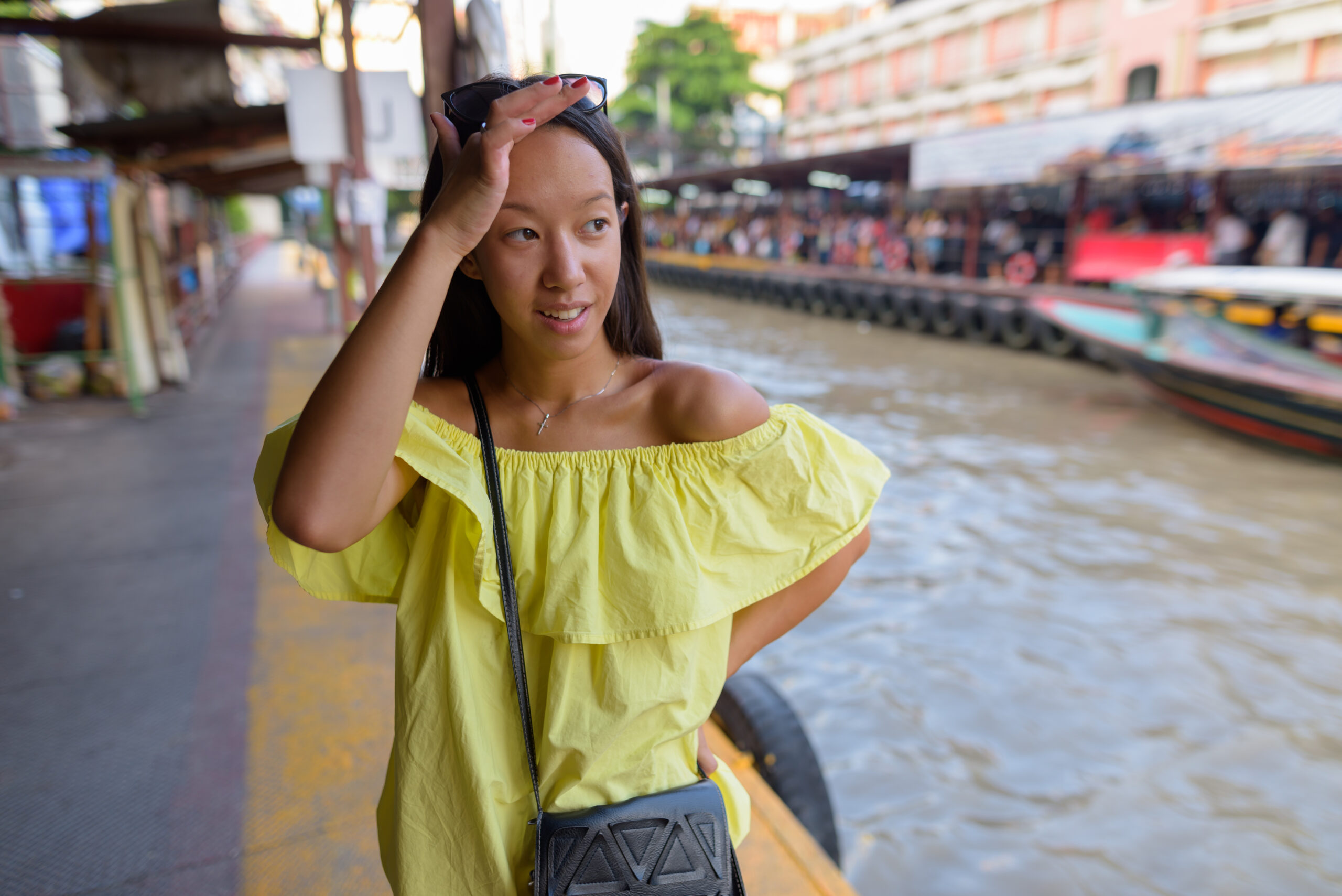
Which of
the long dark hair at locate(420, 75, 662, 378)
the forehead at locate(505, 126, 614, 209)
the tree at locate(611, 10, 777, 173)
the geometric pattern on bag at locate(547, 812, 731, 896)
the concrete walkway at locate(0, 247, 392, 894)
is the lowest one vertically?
the concrete walkway at locate(0, 247, 392, 894)

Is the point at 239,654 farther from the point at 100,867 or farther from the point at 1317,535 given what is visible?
the point at 1317,535

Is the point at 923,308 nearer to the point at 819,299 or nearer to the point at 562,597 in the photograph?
the point at 819,299

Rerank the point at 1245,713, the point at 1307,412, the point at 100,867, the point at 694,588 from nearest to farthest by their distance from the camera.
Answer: the point at 694,588 → the point at 100,867 → the point at 1245,713 → the point at 1307,412

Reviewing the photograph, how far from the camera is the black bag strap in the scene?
1.00m

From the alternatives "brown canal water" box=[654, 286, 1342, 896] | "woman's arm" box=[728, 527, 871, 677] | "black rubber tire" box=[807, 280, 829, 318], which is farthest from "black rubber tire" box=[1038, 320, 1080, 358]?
"woman's arm" box=[728, 527, 871, 677]

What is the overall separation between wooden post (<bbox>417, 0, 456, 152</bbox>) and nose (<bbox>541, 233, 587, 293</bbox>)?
3.57 metres

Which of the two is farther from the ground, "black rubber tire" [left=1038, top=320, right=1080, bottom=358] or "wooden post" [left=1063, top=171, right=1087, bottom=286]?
"wooden post" [left=1063, top=171, right=1087, bottom=286]

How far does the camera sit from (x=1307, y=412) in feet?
26.7

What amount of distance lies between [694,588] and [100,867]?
1924 millimetres

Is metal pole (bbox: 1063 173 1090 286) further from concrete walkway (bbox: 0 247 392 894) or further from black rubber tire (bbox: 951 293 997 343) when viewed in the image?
concrete walkway (bbox: 0 247 392 894)

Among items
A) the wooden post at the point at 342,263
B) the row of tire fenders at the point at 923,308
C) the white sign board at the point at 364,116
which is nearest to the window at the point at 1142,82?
the row of tire fenders at the point at 923,308

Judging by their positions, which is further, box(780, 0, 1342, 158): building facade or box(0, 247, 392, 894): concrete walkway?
box(780, 0, 1342, 158): building facade

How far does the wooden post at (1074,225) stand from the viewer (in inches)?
578

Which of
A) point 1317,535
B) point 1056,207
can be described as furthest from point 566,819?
point 1056,207
